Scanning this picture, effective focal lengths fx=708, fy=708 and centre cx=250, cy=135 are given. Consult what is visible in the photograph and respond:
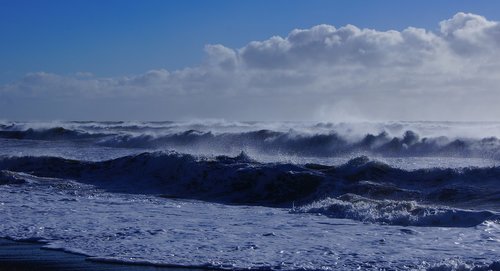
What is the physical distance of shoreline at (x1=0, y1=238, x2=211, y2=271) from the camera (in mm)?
8031

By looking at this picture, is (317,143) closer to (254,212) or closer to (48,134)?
(254,212)

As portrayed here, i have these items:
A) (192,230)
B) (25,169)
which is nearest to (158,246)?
(192,230)

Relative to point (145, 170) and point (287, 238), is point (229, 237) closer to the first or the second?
point (287, 238)

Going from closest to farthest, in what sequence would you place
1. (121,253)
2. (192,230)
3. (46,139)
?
(121,253) → (192,230) → (46,139)

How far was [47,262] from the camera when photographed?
840cm

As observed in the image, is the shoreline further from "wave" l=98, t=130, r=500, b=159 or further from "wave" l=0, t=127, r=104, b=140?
"wave" l=0, t=127, r=104, b=140

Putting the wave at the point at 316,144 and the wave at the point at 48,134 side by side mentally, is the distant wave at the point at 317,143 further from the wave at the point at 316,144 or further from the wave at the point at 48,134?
the wave at the point at 48,134

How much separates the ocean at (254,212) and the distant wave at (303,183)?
0.03 meters

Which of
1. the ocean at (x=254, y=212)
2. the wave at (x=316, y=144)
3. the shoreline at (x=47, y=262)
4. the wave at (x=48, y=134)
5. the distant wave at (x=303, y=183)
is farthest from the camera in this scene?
the wave at (x=48, y=134)

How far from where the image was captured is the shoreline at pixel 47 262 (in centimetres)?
803

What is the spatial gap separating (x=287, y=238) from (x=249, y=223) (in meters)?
1.51

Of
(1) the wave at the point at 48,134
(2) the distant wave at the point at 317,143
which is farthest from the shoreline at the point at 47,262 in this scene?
(1) the wave at the point at 48,134

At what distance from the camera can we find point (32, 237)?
388 inches

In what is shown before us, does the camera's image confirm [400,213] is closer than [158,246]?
No
